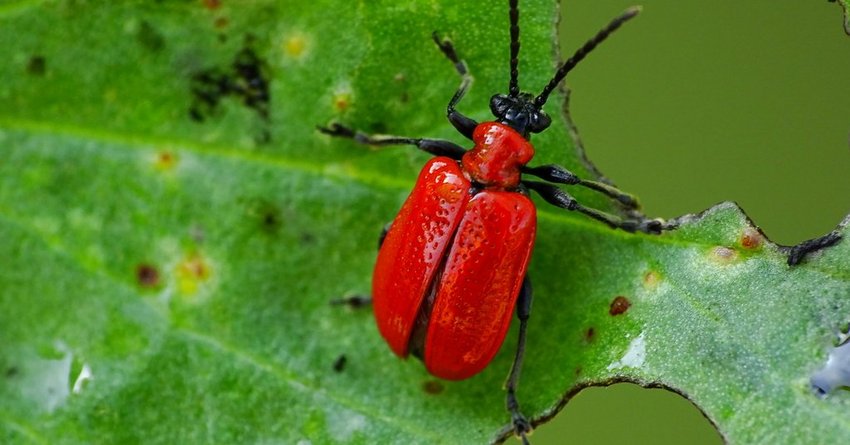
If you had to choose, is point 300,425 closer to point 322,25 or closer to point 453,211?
point 453,211

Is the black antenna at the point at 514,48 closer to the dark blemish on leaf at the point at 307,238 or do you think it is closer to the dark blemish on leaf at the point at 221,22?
the dark blemish on leaf at the point at 307,238

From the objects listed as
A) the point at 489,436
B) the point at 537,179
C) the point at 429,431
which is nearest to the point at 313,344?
the point at 429,431

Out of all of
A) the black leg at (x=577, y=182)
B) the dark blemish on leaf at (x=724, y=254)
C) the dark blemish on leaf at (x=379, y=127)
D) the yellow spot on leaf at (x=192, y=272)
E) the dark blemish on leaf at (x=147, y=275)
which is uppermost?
the black leg at (x=577, y=182)

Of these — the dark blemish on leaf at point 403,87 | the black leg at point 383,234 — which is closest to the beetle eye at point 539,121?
the dark blemish on leaf at point 403,87

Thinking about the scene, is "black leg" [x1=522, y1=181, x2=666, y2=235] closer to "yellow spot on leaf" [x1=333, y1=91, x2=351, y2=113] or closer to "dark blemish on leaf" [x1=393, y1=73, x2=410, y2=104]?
"dark blemish on leaf" [x1=393, y1=73, x2=410, y2=104]

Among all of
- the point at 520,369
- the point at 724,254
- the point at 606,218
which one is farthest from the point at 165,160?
the point at 724,254

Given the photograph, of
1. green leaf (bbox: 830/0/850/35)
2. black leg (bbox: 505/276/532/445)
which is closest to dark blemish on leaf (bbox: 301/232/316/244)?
black leg (bbox: 505/276/532/445)

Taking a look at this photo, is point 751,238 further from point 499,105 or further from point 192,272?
point 192,272
